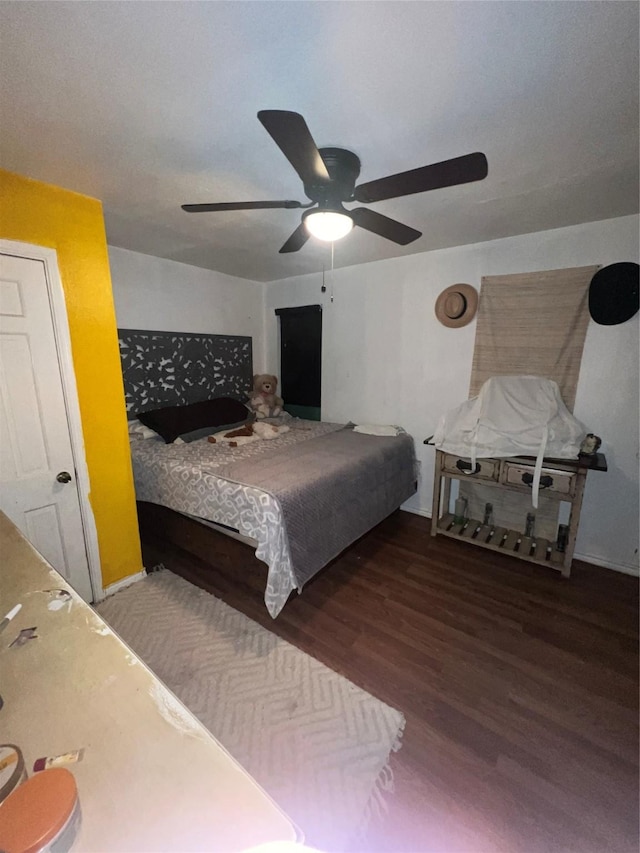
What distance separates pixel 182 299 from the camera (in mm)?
3314

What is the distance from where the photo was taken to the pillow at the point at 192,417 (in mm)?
2855

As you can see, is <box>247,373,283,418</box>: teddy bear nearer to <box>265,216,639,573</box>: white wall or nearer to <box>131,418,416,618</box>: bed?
<box>265,216,639,573</box>: white wall

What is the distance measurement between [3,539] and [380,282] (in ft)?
10.4

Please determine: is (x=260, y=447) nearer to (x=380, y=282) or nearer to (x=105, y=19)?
(x=380, y=282)

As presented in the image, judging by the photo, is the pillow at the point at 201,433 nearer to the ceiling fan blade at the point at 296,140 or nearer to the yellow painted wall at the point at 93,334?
the yellow painted wall at the point at 93,334

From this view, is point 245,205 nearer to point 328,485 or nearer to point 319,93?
point 319,93

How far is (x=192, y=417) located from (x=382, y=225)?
2.19 m

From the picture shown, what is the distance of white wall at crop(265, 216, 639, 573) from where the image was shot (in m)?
2.33

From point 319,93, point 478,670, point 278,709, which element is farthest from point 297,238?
point 478,670

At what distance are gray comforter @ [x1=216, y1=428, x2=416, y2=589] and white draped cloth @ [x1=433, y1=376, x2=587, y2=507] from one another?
19.4 inches

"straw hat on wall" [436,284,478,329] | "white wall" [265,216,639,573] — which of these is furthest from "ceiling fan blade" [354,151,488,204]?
"straw hat on wall" [436,284,478,329]

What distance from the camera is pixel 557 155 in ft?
4.98

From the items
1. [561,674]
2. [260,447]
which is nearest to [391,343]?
[260,447]

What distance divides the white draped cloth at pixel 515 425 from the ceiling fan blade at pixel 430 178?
170 cm
